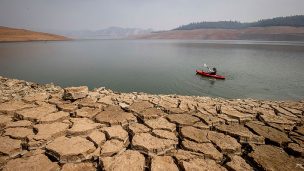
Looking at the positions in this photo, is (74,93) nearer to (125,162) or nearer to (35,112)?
(35,112)

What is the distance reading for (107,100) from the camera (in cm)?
482

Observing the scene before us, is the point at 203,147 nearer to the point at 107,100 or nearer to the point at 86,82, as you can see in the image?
the point at 107,100

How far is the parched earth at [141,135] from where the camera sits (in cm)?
261

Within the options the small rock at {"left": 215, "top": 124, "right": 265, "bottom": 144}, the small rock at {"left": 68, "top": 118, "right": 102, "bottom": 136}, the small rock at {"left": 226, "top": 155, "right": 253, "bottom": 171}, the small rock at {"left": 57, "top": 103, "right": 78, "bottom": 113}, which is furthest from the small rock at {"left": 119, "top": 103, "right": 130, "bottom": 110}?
the small rock at {"left": 226, "top": 155, "right": 253, "bottom": 171}

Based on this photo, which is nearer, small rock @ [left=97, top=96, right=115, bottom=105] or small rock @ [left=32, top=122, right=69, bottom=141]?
small rock @ [left=32, top=122, right=69, bottom=141]

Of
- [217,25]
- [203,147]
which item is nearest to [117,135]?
[203,147]

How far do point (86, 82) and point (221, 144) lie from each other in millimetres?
10607

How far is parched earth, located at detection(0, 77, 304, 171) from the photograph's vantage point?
2.61 meters

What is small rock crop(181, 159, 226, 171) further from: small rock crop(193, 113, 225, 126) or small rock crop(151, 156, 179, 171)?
small rock crop(193, 113, 225, 126)

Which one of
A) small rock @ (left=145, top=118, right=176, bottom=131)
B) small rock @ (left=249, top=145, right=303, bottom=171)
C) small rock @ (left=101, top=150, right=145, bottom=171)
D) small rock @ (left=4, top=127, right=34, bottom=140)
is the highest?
small rock @ (left=4, top=127, right=34, bottom=140)

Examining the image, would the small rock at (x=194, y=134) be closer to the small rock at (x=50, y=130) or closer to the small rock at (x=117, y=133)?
the small rock at (x=117, y=133)

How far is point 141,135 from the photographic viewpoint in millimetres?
3217

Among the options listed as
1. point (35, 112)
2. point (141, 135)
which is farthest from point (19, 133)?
point (141, 135)

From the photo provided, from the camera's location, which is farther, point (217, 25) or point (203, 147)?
point (217, 25)
